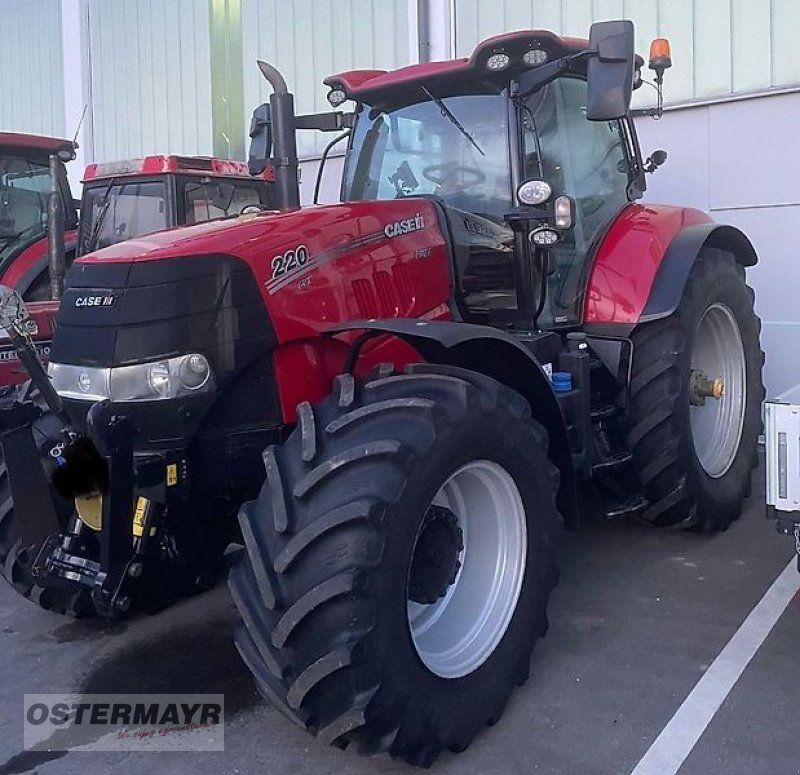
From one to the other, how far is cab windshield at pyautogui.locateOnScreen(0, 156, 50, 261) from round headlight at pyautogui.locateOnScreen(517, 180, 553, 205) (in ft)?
17.0

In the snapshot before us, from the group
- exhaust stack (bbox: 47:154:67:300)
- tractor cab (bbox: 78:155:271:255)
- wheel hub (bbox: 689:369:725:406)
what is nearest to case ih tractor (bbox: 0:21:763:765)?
wheel hub (bbox: 689:369:725:406)

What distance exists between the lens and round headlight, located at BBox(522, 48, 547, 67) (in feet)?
12.9

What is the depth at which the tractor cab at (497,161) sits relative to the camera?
3.94 meters

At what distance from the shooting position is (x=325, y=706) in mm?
2533

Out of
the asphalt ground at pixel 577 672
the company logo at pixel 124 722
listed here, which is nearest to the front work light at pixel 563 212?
the asphalt ground at pixel 577 672

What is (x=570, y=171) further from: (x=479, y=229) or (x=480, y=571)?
(x=480, y=571)

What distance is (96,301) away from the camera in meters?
3.03

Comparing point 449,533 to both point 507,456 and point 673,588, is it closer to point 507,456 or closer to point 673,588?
point 507,456

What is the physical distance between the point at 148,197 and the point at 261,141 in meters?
3.71

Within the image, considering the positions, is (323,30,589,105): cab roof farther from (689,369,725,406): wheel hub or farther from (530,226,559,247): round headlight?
(689,369,725,406): wheel hub

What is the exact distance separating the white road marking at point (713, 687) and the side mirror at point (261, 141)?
290 centimetres

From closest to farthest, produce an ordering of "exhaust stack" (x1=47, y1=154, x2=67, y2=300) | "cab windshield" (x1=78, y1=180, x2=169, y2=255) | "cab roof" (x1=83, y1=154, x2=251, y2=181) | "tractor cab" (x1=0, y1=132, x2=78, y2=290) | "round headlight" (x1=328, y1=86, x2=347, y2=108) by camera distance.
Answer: "round headlight" (x1=328, y1=86, x2=347, y2=108)
"exhaust stack" (x1=47, y1=154, x2=67, y2=300)
"tractor cab" (x1=0, y1=132, x2=78, y2=290)
"cab roof" (x1=83, y1=154, x2=251, y2=181)
"cab windshield" (x1=78, y1=180, x2=169, y2=255)

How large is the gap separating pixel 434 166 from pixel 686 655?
2.21 meters

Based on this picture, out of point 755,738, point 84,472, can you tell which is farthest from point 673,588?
point 84,472
